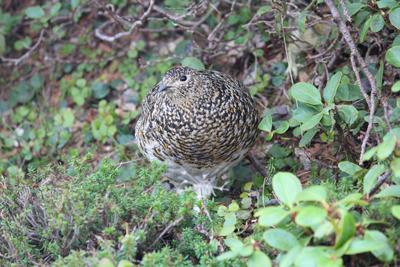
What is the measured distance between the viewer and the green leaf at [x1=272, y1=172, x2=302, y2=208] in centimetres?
178

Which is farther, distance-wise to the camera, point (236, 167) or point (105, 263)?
point (236, 167)

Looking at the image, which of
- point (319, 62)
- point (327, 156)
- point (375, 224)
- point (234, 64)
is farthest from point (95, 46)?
point (375, 224)

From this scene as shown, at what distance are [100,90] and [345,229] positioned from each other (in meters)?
4.10

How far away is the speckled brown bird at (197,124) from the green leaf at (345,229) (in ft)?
4.32

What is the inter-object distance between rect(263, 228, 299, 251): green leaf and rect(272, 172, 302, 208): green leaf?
14cm

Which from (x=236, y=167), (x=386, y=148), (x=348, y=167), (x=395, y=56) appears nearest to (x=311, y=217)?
(x=386, y=148)

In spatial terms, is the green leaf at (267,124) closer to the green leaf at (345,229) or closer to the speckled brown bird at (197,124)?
the speckled brown bird at (197,124)

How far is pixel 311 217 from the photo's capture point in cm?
160

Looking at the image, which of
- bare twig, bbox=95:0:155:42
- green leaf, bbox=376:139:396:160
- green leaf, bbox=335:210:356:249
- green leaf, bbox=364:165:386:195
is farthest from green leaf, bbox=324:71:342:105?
bare twig, bbox=95:0:155:42

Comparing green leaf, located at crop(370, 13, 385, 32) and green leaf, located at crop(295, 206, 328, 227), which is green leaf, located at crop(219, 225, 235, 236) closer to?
green leaf, located at crop(295, 206, 328, 227)

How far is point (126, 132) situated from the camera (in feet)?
15.2

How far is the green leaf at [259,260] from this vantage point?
1706 millimetres

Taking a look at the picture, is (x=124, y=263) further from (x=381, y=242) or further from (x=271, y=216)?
(x=381, y=242)

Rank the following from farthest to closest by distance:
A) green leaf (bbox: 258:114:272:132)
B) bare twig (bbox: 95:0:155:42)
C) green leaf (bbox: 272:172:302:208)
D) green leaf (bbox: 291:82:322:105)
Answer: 1. bare twig (bbox: 95:0:155:42)
2. green leaf (bbox: 258:114:272:132)
3. green leaf (bbox: 291:82:322:105)
4. green leaf (bbox: 272:172:302:208)
